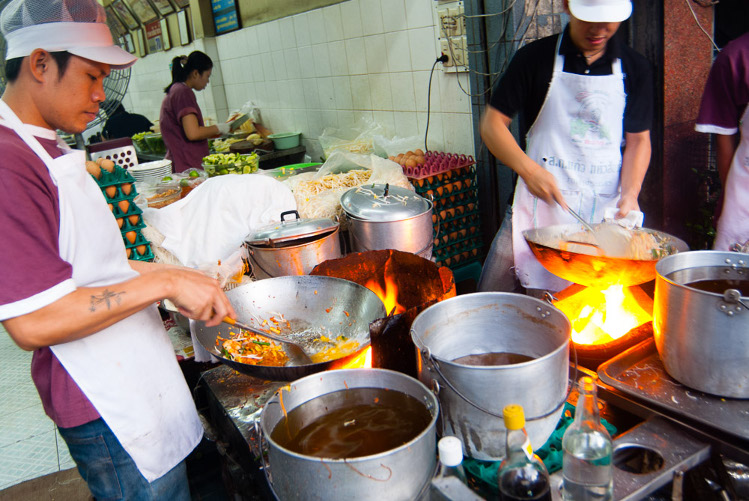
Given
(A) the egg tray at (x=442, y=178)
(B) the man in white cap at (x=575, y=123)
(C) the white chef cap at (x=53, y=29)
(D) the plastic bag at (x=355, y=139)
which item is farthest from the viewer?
(D) the plastic bag at (x=355, y=139)

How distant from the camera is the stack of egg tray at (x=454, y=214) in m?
3.66

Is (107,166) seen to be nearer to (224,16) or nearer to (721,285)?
(721,285)

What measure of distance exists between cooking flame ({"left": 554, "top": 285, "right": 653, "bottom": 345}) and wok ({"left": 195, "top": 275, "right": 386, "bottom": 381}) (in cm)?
69

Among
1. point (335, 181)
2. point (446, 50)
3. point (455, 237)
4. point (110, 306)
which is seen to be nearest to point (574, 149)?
point (455, 237)

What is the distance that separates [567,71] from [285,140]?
4077mm

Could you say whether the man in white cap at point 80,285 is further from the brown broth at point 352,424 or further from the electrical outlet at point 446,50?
the electrical outlet at point 446,50

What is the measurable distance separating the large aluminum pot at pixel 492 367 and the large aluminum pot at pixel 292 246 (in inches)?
47.8

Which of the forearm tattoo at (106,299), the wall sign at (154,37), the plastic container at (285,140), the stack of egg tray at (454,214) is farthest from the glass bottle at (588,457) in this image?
the wall sign at (154,37)

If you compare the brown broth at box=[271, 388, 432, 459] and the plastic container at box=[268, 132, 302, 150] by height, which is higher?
the plastic container at box=[268, 132, 302, 150]

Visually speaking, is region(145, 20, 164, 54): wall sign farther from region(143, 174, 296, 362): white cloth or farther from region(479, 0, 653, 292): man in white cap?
region(479, 0, 653, 292): man in white cap

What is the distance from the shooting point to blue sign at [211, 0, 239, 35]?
6.70 metres

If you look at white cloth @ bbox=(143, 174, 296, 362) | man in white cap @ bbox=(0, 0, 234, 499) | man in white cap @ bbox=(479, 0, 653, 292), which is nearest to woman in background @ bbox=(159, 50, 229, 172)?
white cloth @ bbox=(143, 174, 296, 362)

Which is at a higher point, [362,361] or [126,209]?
[126,209]

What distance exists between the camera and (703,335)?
1293 mm
